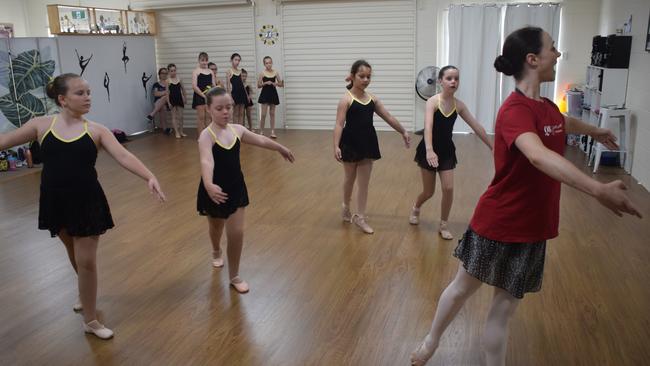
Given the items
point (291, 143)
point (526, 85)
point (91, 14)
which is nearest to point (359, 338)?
point (526, 85)

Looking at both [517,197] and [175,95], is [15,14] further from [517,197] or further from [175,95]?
[517,197]

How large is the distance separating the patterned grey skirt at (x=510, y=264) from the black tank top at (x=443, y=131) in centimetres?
223

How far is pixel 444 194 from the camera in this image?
4484 mm

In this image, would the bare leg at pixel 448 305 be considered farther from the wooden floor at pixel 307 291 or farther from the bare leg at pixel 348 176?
the bare leg at pixel 348 176

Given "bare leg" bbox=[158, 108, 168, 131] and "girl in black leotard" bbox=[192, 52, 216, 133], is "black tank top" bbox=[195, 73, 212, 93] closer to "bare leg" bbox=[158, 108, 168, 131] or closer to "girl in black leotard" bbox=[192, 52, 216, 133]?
"girl in black leotard" bbox=[192, 52, 216, 133]

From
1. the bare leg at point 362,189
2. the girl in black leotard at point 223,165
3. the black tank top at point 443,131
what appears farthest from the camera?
the bare leg at point 362,189

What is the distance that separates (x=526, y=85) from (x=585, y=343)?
5.21 ft

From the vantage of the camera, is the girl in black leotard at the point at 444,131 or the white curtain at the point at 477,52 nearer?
the girl in black leotard at the point at 444,131

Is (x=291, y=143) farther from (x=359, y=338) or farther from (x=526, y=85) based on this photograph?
(x=526, y=85)

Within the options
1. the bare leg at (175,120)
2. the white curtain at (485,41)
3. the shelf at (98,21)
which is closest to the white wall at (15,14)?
the shelf at (98,21)

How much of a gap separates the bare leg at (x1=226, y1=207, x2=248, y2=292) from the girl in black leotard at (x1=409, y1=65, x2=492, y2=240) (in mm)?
1545

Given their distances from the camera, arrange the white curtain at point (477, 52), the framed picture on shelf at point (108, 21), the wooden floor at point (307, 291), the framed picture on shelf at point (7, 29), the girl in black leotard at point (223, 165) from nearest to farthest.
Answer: the wooden floor at point (307, 291)
the girl in black leotard at point (223, 165)
the white curtain at point (477, 52)
the framed picture on shelf at point (108, 21)
the framed picture on shelf at point (7, 29)

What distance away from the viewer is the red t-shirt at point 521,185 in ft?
6.50

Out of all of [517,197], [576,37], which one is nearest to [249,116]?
[576,37]
